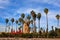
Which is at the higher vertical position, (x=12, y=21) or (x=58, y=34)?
(x=12, y=21)

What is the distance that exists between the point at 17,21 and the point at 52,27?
40175 millimetres

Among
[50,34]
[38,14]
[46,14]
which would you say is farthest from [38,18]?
[50,34]

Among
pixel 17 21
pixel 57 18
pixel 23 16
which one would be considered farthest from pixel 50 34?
pixel 17 21

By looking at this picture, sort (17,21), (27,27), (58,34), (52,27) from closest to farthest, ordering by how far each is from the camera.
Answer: (58,34) → (52,27) → (27,27) → (17,21)

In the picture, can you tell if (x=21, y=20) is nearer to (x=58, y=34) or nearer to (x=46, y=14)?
(x=46, y=14)

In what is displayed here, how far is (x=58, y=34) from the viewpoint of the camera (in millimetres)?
79312

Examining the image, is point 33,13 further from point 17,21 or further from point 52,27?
point 17,21

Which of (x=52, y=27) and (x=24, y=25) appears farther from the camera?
(x=24, y=25)

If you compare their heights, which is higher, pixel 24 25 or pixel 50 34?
pixel 24 25

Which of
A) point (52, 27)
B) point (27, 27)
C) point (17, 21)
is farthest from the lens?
point (17, 21)

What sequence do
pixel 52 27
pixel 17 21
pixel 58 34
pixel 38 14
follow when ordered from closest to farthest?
1. pixel 58 34
2. pixel 52 27
3. pixel 38 14
4. pixel 17 21

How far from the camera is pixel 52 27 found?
95250mm

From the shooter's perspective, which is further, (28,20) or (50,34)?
(28,20)

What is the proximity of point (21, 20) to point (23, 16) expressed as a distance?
11.4 ft
